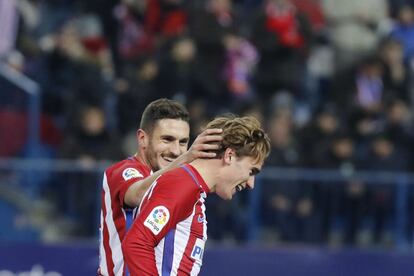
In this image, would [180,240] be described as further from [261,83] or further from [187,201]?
[261,83]

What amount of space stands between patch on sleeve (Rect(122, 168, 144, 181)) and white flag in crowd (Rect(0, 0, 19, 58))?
7417 millimetres

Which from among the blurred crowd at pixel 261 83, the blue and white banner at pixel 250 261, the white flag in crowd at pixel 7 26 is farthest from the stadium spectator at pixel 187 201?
the white flag in crowd at pixel 7 26

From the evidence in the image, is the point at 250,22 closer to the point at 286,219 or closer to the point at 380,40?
the point at 380,40

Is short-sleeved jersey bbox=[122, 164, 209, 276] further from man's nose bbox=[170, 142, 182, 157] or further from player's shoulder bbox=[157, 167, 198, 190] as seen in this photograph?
man's nose bbox=[170, 142, 182, 157]

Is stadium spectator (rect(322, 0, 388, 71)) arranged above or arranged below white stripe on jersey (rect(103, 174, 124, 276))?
above

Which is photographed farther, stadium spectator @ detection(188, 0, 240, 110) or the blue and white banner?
stadium spectator @ detection(188, 0, 240, 110)

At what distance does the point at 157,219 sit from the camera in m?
4.74

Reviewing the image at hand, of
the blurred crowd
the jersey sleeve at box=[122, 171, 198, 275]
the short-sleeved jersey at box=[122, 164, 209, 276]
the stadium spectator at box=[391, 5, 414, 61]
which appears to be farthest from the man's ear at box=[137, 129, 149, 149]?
the stadium spectator at box=[391, 5, 414, 61]

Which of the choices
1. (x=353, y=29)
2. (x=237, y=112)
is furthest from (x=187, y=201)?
(x=353, y=29)

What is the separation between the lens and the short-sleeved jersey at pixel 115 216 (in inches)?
218

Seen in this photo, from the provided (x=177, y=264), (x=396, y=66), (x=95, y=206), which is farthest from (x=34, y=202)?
(x=177, y=264)

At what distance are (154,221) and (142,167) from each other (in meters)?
1.07

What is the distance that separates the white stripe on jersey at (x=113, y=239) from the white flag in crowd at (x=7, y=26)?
738cm

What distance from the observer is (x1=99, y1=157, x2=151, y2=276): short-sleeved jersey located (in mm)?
5531
